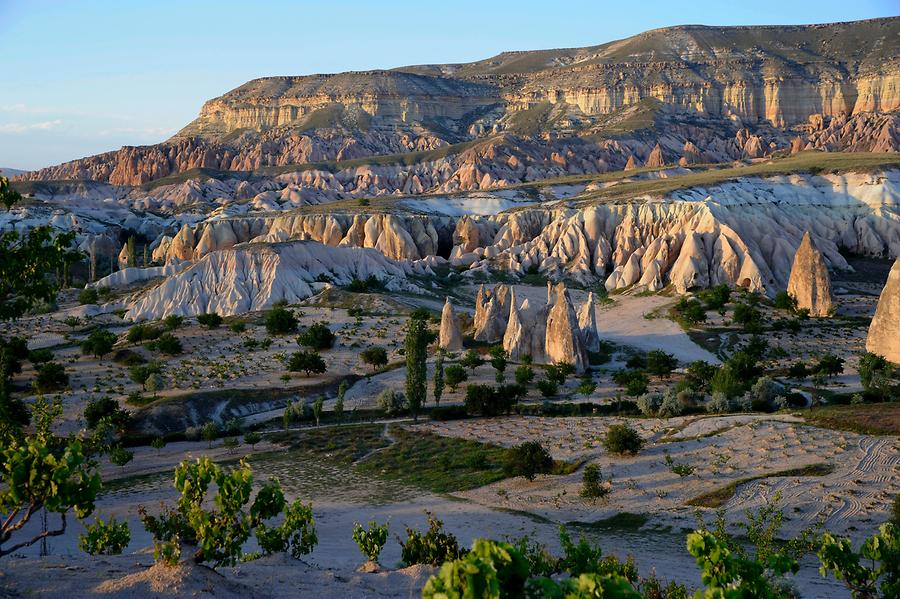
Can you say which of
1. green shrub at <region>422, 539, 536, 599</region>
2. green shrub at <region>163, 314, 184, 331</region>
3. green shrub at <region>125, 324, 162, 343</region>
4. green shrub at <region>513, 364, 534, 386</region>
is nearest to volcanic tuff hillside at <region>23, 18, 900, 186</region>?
green shrub at <region>163, 314, 184, 331</region>

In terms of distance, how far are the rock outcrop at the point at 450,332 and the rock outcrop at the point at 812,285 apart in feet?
66.2

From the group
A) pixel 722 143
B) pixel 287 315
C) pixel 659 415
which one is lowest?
pixel 659 415

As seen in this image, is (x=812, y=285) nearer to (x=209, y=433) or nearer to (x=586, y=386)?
(x=586, y=386)

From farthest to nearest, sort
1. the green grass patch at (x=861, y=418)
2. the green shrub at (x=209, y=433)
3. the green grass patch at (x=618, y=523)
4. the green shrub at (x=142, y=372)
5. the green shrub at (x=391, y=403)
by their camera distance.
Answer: the green shrub at (x=142, y=372)
the green shrub at (x=391, y=403)
the green shrub at (x=209, y=433)
the green grass patch at (x=861, y=418)
the green grass patch at (x=618, y=523)

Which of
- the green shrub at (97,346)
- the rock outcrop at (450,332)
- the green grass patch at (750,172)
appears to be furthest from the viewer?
the green grass patch at (750,172)

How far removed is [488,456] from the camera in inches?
1006

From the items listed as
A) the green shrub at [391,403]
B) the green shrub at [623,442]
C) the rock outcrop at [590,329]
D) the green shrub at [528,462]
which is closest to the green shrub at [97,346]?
the green shrub at [391,403]

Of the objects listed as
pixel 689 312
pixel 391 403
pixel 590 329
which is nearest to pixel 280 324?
pixel 391 403

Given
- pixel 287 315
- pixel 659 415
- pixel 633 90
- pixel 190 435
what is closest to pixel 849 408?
pixel 659 415

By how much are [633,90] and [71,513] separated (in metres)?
151

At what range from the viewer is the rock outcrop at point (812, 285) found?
4797 cm

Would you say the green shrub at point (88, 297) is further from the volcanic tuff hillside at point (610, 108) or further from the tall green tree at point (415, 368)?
the volcanic tuff hillside at point (610, 108)

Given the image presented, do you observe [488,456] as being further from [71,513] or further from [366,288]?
[366,288]

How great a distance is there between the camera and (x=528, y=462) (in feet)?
74.9
